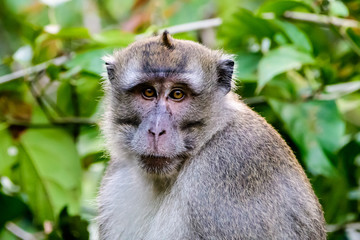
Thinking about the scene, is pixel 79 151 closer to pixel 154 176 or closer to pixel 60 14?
pixel 154 176

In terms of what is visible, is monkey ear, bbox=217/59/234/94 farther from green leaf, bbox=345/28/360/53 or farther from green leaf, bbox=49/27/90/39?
green leaf, bbox=49/27/90/39

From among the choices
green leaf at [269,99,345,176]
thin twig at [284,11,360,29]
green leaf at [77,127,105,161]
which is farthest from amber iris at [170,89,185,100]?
thin twig at [284,11,360,29]

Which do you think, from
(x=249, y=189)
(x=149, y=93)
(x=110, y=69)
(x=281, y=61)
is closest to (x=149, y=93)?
(x=149, y=93)

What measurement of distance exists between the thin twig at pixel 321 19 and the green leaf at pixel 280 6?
0.28 m

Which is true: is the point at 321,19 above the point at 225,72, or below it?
below

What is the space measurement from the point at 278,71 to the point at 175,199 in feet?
5.35

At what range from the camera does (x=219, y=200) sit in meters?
4.04

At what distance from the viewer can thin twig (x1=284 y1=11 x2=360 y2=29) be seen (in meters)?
6.06

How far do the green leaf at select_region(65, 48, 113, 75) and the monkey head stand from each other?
831 millimetres

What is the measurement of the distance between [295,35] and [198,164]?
216 centimetres

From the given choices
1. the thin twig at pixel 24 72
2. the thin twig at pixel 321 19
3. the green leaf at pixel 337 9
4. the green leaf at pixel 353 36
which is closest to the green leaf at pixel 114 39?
the thin twig at pixel 24 72

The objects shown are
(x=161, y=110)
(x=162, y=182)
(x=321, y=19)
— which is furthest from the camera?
(x=321, y=19)

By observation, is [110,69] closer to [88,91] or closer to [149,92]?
[149,92]

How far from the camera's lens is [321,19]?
245 inches
